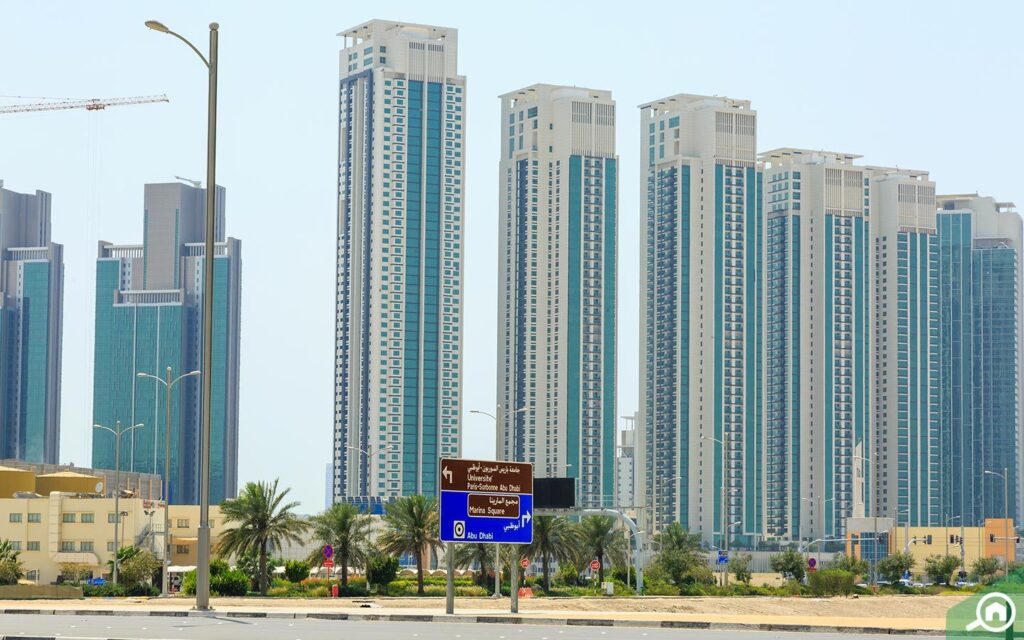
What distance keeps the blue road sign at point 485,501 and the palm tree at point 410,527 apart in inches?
1338

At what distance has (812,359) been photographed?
629ft

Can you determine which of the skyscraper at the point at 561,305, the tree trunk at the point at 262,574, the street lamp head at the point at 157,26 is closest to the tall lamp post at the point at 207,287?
the street lamp head at the point at 157,26

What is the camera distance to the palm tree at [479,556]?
73.0 meters

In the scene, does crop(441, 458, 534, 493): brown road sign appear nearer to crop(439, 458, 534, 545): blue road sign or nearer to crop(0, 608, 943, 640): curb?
crop(439, 458, 534, 545): blue road sign

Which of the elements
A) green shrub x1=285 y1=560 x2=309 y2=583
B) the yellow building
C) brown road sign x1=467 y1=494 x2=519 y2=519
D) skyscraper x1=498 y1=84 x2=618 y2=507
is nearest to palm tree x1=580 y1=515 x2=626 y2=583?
green shrub x1=285 y1=560 x2=309 y2=583

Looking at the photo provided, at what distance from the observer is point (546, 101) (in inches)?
7643

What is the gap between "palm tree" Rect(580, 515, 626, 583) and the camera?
278 feet

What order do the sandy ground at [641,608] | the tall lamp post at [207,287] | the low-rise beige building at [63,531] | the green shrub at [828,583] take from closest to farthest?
the tall lamp post at [207,287] < the sandy ground at [641,608] < the green shrub at [828,583] < the low-rise beige building at [63,531]

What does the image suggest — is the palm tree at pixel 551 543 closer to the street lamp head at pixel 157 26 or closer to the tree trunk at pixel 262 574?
the tree trunk at pixel 262 574

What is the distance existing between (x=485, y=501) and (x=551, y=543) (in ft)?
124

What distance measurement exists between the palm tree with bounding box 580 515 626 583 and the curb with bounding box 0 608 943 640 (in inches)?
1842

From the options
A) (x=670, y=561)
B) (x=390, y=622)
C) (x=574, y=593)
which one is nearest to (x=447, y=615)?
(x=390, y=622)

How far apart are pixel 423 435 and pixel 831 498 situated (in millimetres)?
51969

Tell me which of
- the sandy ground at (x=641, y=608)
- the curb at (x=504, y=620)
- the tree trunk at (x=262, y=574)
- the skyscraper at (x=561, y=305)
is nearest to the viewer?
the curb at (x=504, y=620)
